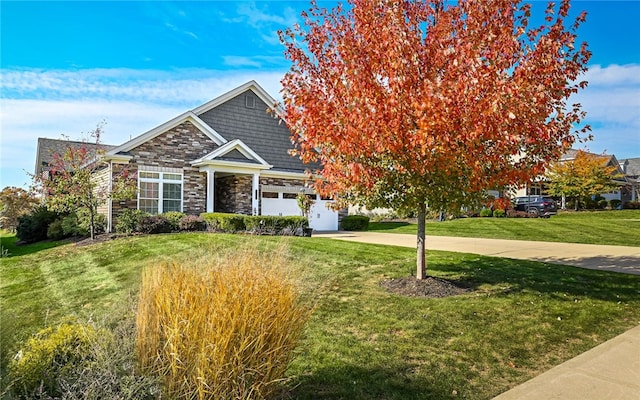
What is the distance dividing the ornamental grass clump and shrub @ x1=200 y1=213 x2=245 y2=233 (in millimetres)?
13202

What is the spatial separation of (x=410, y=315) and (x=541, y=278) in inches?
163

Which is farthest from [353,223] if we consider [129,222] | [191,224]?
[129,222]

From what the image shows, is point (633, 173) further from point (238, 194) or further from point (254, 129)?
point (238, 194)

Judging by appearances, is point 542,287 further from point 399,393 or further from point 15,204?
point 15,204

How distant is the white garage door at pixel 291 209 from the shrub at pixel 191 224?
4.81 metres

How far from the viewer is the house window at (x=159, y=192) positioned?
1878 cm

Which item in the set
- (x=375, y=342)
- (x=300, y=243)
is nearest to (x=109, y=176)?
(x=300, y=243)

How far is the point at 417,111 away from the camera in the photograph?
6105 millimetres

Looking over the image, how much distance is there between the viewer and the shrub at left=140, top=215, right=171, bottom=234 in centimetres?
1631

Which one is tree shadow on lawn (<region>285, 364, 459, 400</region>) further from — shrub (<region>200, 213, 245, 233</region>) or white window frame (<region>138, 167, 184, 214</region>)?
white window frame (<region>138, 167, 184, 214</region>)

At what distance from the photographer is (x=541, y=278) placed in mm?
8828

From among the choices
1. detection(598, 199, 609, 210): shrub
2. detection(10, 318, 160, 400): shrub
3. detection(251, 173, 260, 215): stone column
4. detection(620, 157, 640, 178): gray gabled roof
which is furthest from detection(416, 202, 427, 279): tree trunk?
detection(620, 157, 640, 178): gray gabled roof

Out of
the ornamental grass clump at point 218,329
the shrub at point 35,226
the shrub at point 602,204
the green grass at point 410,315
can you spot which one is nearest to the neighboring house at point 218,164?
the shrub at point 35,226

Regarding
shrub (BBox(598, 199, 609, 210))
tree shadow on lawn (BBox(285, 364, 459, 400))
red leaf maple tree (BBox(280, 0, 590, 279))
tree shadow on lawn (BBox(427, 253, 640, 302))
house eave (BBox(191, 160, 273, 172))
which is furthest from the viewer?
shrub (BBox(598, 199, 609, 210))
